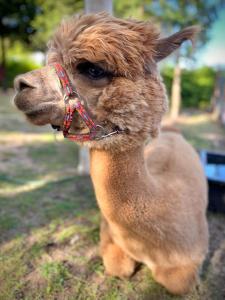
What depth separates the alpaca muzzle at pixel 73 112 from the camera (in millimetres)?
1574

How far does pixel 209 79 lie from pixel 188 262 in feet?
43.0

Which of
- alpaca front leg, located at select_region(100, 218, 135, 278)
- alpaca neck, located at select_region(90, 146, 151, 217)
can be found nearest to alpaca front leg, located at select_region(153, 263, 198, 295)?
alpaca front leg, located at select_region(100, 218, 135, 278)

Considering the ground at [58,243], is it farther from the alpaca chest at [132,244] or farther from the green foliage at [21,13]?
→ the green foliage at [21,13]

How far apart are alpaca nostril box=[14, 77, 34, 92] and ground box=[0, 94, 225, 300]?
139cm

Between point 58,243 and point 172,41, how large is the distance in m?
1.96

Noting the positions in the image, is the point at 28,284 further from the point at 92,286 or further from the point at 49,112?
the point at 49,112

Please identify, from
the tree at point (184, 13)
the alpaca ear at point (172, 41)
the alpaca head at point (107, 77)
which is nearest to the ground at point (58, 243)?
the alpaca head at point (107, 77)

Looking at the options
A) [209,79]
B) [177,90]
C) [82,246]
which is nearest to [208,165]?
[82,246]

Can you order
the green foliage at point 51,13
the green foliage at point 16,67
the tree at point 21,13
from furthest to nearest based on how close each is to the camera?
the green foliage at point 16,67 < the tree at point 21,13 < the green foliage at point 51,13

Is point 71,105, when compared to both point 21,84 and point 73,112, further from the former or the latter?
point 21,84

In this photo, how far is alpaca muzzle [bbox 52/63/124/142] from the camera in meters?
1.57

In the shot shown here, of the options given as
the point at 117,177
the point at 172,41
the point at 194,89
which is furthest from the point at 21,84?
the point at 194,89

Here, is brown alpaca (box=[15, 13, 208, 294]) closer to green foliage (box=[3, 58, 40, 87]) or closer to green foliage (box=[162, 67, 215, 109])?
green foliage (box=[162, 67, 215, 109])

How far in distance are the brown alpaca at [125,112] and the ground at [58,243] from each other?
1.17ft
